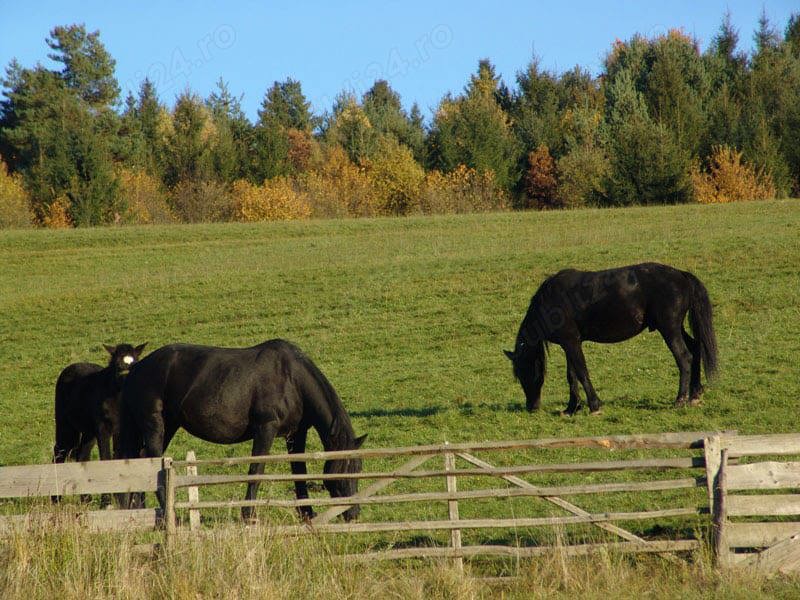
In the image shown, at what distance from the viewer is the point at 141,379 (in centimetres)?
1076

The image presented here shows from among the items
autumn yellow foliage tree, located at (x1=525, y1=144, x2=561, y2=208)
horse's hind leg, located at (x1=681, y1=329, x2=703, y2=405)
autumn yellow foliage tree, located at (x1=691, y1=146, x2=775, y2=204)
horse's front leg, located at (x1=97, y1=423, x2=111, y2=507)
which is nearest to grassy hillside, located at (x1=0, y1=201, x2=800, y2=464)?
horse's hind leg, located at (x1=681, y1=329, x2=703, y2=405)

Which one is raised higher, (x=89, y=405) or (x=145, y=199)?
(x=145, y=199)

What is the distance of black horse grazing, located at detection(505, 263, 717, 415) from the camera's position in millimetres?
14703

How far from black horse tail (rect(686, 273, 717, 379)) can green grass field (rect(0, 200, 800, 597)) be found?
2.89 feet

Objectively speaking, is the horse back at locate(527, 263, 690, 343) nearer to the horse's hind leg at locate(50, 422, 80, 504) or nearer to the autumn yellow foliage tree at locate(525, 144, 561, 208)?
the horse's hind leg at locate(50, 422, 80, 504)

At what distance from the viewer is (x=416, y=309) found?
2564cm

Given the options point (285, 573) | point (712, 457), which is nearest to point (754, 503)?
point (712, 457)

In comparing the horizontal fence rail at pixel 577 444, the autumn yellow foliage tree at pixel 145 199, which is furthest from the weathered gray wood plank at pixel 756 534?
the autumn yellow foliage tree at pixel 145 199

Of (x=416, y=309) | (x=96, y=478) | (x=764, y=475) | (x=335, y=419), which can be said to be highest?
(x=416, y=309)

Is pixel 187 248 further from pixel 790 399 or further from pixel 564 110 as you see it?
pixel 564 110

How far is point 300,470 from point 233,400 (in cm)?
104

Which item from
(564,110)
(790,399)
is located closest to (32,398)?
(790,399)

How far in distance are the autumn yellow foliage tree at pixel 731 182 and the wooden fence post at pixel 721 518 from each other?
44.3m

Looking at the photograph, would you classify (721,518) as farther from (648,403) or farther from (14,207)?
(14,207)
